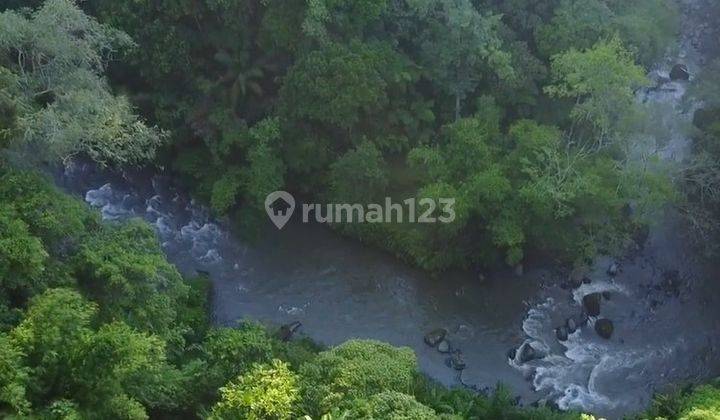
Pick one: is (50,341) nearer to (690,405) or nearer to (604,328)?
(690,405)

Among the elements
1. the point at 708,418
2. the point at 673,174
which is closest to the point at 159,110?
the point at 673,174

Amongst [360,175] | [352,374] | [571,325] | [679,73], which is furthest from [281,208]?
[679,73]

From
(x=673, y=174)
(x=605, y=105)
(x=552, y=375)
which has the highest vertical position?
(x=605, y=105)

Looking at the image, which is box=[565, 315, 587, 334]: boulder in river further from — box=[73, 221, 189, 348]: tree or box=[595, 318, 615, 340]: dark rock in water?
box=[73, 221, 189, 348]: tree

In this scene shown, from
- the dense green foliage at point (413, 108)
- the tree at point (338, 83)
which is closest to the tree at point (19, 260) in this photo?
the dense green foliage at point (413, 108)

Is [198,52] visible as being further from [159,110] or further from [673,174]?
[673,174]
